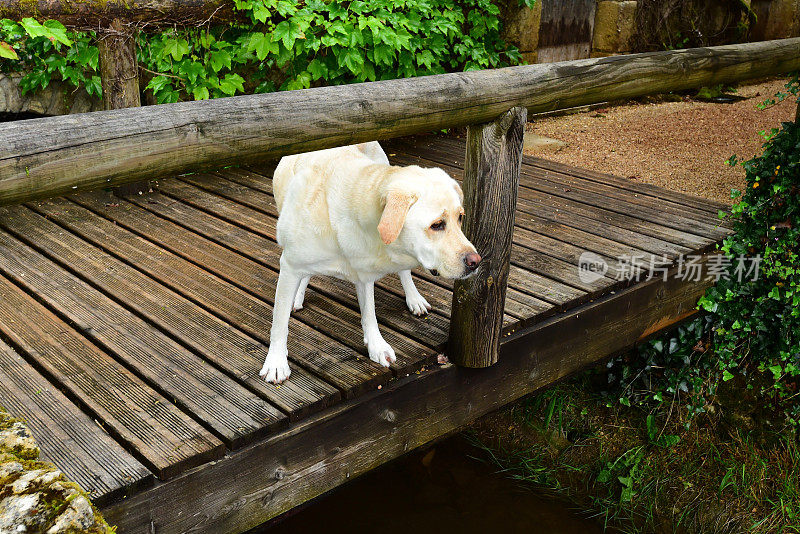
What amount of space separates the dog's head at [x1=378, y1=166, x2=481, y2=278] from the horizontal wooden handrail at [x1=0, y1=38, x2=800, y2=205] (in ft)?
0.59

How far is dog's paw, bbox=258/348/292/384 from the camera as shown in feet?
8.68

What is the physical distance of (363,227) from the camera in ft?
8.18

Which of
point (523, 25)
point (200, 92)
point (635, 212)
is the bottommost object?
point (635, 212)

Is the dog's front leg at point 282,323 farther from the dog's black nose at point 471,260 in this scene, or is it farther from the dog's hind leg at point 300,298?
the dog's black nose at point 471,260

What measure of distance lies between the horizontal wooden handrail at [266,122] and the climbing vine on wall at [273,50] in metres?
2.62

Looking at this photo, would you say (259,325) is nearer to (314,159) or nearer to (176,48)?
(314,159)

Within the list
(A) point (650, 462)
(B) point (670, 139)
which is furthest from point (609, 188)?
(B) point (670, 139)

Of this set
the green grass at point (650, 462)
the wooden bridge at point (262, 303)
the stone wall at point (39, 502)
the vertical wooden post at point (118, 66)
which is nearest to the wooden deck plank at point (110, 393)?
the wooden bridge at point (262, 303)

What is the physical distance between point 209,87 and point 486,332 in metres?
3.06

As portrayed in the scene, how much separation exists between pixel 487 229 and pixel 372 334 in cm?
59

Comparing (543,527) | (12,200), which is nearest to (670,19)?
(543,527)

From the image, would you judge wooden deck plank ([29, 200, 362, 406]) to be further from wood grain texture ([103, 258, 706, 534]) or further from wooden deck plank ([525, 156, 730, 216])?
wooden deck plank ([525, 156, 730, 216])

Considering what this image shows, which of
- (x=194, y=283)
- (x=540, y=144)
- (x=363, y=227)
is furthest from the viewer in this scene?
(x=540, y=144)

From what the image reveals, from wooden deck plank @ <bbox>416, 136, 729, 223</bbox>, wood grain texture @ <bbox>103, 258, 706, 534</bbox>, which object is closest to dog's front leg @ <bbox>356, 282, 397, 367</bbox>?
wood grain texture @ <bbox>103, 258, 706, 534</bbox>
